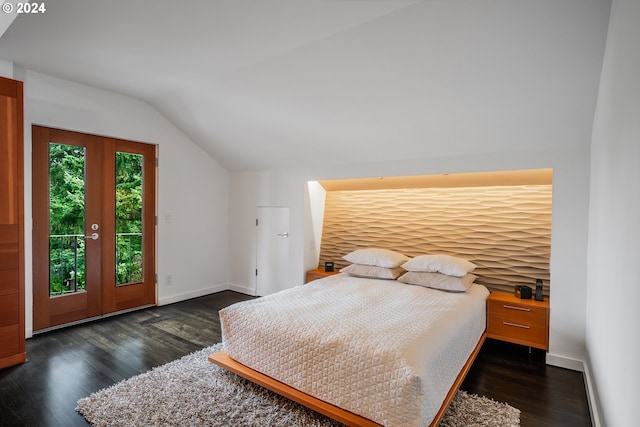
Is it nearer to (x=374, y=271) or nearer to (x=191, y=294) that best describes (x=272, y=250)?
(x=191, y=294)

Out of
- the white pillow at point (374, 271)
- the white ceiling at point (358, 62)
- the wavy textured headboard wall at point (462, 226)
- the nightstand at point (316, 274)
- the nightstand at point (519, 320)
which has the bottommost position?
the nightstand at point (519, 320)

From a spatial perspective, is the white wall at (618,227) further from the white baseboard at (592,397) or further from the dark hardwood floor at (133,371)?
the dark hardwood floor at (133,371)

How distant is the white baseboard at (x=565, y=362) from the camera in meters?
2.79

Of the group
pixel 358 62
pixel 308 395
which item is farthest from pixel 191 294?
pixel 358 62

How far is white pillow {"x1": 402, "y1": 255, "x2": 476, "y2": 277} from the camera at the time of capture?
10.6ft

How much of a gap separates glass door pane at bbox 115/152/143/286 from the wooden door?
4.12 ft

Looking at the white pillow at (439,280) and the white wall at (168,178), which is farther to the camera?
the white wall at (168,178)

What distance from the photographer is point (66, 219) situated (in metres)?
3.63

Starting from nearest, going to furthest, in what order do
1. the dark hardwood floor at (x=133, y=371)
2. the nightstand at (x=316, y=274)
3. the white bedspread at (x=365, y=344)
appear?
the white bedspread at (x=365, y=344)
the dark hardwood floor at (x=133, y=371)
the nightstand at (x=316, y=274)

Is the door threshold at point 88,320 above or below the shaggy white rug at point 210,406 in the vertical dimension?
above

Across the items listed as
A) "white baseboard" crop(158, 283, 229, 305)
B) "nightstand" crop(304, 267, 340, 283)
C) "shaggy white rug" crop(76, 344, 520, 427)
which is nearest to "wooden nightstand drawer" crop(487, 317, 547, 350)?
"shaggy white rug" crop(76, 344, 520, 427)

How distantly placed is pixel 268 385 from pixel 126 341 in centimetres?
185

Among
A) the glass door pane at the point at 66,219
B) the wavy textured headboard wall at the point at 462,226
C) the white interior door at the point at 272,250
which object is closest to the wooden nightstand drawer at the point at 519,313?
the wavy textured headboard wall at the point at 462,226

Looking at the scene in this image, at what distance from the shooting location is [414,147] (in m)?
3.40
